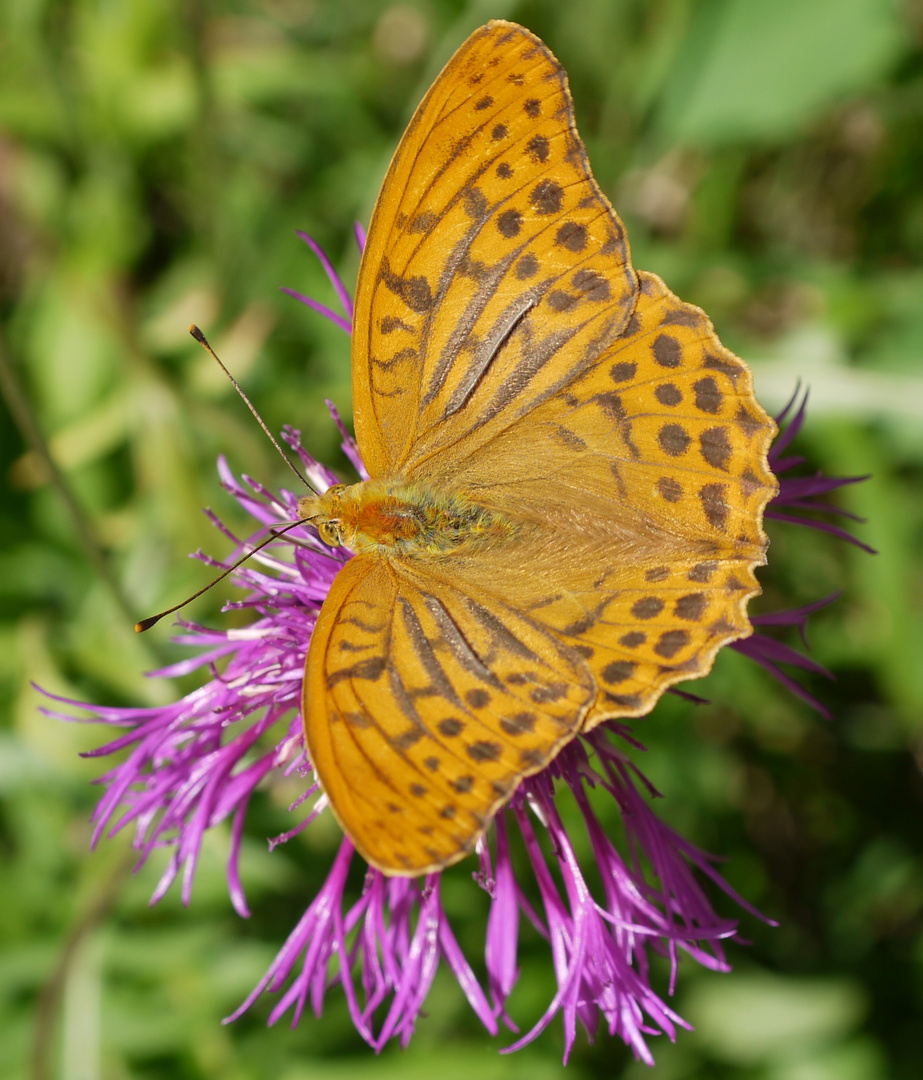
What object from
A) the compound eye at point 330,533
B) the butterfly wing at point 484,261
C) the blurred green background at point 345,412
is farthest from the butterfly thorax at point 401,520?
the blurred green background at point 345,412

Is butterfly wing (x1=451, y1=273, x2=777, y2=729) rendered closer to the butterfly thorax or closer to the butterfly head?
the butterfly thorax

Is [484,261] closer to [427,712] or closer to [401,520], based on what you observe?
[401,520]

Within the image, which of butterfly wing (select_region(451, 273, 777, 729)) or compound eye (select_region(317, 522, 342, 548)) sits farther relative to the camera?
compound eye (select_region(317, 522, 342, 548))

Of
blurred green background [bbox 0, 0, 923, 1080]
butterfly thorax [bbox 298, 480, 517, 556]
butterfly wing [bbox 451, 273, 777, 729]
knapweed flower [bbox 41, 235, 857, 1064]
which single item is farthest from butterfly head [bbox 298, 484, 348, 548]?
blurred green background [bbox 0, 0, 923, 1080]

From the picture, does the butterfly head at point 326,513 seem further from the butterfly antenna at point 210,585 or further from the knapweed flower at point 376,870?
the knapweed flower at point 376,870

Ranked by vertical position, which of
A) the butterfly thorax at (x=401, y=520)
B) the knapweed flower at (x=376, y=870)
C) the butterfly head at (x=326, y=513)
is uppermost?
the butterfly head at (x=326, y=513)

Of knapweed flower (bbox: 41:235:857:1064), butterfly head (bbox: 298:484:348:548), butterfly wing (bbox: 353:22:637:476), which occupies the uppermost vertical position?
butterfly wing (bbox: 353:22:637:476)

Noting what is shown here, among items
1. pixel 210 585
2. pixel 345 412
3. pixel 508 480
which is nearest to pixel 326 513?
pixel 210 585

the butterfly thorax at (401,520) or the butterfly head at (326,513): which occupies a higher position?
the butterfly head at (326,513)
